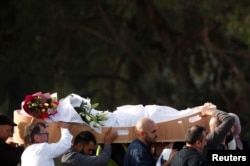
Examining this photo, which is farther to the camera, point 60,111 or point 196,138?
point 60,111

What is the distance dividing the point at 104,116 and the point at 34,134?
1.35m

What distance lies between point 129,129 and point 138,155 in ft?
2.47

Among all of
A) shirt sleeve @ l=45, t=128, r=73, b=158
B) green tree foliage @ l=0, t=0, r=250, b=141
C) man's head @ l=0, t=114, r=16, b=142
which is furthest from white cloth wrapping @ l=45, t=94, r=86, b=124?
green tree foliage @ l=0, t=0, r=250, b=141

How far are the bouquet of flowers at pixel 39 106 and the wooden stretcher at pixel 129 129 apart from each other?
0.10 metres

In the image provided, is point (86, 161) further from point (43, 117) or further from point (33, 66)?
point (33, 66)

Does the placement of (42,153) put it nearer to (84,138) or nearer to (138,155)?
(84,138)

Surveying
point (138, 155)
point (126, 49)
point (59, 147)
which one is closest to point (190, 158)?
point (138, 155)

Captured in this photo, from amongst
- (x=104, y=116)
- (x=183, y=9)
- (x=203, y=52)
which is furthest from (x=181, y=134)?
(x=203, y=52)

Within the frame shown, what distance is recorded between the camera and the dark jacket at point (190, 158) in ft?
31.9

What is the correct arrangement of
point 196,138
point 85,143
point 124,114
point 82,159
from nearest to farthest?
point 196,138
point 82,159
point 85,143
point 124,114

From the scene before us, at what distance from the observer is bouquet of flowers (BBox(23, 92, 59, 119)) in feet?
36.7

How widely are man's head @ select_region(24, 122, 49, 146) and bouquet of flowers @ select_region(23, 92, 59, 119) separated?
850mm

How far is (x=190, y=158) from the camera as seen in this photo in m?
9.82

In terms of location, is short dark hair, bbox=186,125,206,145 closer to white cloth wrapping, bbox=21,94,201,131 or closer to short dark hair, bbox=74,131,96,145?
short dark hair, bbox=74,131,96,145
